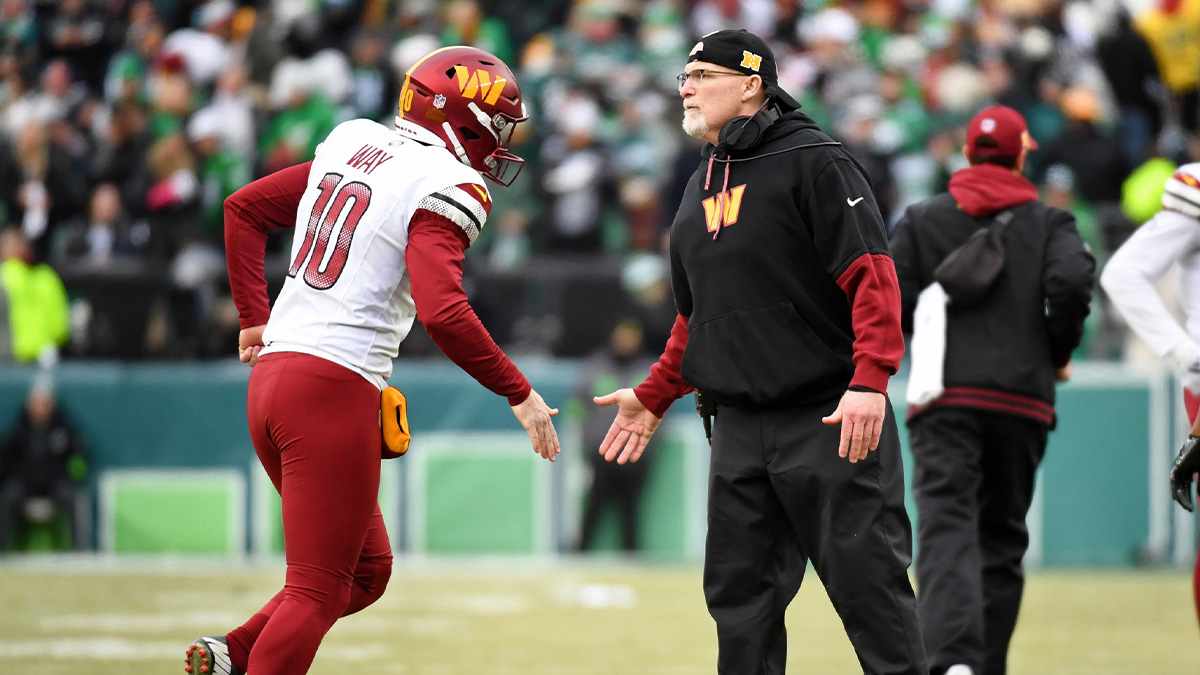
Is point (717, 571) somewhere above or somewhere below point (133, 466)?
above

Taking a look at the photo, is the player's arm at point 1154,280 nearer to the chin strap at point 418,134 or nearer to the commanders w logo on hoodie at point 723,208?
the commanders w logo on hoodie at point 723,208

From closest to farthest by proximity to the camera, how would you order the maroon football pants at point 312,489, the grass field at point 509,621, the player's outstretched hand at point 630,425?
the maroon football pants at point 312,489 < the player's outstretched hand at point 630,425 < the grass field at point 509,621

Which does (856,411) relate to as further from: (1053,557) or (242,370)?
(242,370)

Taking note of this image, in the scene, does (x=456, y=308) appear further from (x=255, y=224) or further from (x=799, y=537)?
(x=799, y=537)

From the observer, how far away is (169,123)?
15766 millimetres

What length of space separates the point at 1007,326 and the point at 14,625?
6016 millimetres

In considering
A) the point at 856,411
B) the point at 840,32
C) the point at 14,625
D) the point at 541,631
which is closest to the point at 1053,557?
the point at 541,631

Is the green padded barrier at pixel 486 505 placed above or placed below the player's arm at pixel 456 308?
below

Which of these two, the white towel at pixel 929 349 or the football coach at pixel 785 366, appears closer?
the football coach at pixel 785 366

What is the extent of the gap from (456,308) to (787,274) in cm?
99

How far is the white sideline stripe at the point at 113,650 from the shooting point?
800 cm

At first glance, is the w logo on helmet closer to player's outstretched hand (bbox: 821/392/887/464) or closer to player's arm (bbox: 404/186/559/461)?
player's arm (bbox: 404/186/559/461)

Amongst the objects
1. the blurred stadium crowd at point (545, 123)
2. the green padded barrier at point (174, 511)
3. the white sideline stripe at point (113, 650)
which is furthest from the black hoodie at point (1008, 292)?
the green padded barrier at point (174, 511)

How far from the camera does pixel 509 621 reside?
31.5ft
